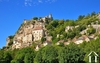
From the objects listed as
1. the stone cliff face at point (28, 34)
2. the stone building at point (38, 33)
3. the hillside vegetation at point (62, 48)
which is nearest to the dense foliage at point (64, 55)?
the hillside vegetation at point (62, 48)

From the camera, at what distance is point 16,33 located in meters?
166

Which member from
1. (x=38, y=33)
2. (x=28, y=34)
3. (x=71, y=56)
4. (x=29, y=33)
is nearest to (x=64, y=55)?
(x=71, y=56)

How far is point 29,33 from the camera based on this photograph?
15275cm

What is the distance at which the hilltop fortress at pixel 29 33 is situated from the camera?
484ft

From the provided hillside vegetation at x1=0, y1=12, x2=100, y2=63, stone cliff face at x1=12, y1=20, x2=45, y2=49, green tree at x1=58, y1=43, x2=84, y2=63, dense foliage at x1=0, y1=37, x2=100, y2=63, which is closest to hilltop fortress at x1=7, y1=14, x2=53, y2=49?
stone cliff face at x1=12, y1=20, x2=45, y2=49

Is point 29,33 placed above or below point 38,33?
above

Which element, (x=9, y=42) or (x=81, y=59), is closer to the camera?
(x=81, y=59)

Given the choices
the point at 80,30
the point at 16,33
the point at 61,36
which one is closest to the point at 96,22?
the point at 80,30

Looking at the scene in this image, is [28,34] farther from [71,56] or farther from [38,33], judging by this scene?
[71,56]

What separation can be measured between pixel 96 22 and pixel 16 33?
5464 centimetres

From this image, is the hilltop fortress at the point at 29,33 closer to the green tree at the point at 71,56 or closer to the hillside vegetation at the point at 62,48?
the hillside vegetation at the point at 62,48

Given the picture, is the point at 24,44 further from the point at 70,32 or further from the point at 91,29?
the point at 91,29

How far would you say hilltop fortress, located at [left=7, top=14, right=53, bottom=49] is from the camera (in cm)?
14750

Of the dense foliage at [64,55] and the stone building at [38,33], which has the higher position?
the stone building at [38,33]
